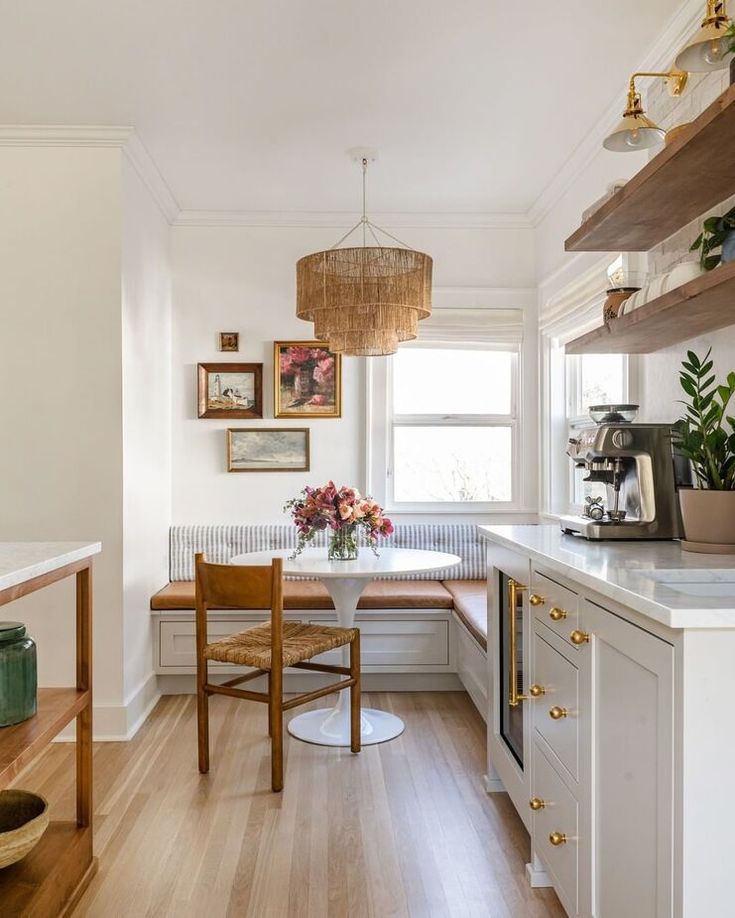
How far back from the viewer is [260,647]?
9.76 ft

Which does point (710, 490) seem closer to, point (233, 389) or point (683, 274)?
point (683, 274)

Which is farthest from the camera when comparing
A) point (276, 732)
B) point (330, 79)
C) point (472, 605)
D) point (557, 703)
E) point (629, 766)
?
point (472, 605)

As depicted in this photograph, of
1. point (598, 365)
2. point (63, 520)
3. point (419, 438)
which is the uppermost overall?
point (598, 365)

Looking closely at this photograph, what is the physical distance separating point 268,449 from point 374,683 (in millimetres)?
1446

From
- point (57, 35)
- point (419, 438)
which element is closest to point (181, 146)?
point (57, 35)

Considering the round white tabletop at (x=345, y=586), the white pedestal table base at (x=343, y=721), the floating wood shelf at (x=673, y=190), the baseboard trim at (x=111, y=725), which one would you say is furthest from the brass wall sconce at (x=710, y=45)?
the baseboard trim at (x=111, y=725)

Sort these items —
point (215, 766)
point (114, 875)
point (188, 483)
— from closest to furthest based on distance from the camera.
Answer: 1. point (114, 875)
2. point (215, 766)
3. point (188, 483)

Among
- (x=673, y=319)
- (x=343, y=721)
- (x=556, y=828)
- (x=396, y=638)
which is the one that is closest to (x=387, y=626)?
(x=396, y=638)

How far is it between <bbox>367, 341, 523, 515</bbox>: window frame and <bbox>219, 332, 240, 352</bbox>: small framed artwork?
0.80m

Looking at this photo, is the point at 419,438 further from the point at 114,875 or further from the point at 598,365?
the point at 114,875

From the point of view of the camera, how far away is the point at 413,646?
396cm

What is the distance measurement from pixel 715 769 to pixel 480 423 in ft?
11.5

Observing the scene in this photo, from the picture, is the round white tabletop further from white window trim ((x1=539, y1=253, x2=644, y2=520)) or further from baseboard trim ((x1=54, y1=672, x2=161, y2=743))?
white window trim ((x1=539, y1=253, x2=644, y2=520))

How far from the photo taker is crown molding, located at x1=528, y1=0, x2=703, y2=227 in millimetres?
2422
